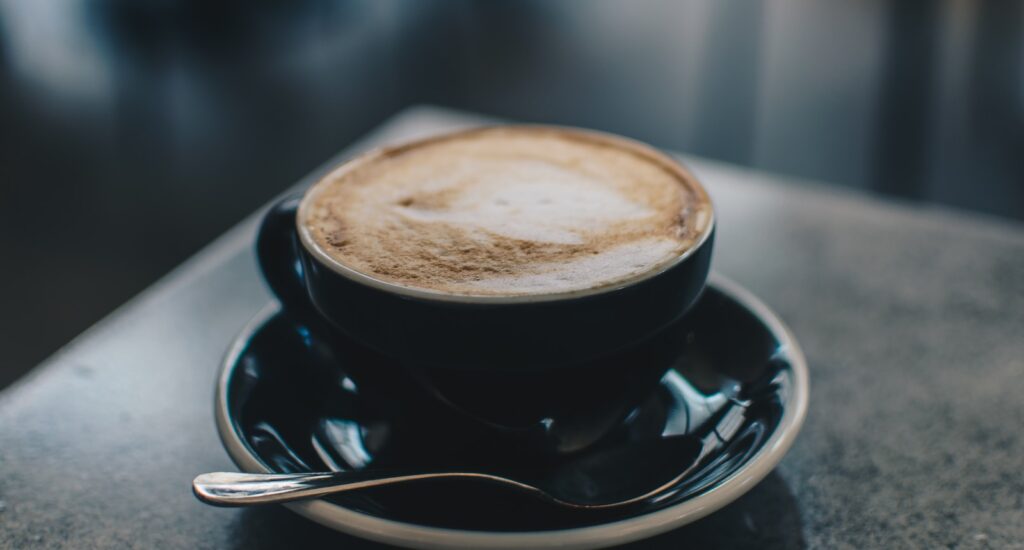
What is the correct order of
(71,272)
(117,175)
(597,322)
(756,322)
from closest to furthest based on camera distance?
1. (597,322)
2. (756,322)
3. (71,272)
4. (117,175)

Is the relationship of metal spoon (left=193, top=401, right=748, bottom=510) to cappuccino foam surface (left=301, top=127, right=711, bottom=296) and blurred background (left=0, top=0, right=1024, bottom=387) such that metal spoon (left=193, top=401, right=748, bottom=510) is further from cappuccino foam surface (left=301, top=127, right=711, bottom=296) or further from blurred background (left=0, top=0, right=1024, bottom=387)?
blurred background (left=0, top=0, right=1024, bottom=387)

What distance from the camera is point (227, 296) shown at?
67cm

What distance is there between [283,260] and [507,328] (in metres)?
0.15

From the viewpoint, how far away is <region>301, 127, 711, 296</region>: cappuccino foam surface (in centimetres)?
42

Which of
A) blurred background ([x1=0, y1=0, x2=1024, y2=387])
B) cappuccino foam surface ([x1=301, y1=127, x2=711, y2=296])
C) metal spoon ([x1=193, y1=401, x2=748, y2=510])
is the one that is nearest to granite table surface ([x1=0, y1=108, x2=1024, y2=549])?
metal spoon ([x1=193, y1=401, x2=748, y2=510])

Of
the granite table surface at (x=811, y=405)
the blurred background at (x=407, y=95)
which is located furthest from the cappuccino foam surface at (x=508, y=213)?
the blurred background at (x=407, y=95)

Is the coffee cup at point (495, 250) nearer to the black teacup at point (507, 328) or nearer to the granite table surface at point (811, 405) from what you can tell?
the black teacup at point (507, 328)

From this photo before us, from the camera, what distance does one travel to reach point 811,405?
545mm

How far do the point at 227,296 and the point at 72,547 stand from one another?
265 millimetres

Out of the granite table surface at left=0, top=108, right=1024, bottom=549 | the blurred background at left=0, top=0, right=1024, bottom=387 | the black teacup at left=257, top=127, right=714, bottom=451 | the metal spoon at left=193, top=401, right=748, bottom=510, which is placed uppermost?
the black teacup at left=257, top=127, right=714, bottom=451

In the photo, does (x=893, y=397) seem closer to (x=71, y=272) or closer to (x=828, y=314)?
(x=828, y=314)

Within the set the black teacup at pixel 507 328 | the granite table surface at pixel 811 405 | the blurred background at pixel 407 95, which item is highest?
the black teacup at pixel 507 328

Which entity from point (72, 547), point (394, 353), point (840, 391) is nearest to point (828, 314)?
point (840, 391)

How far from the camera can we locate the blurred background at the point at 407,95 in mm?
1834
